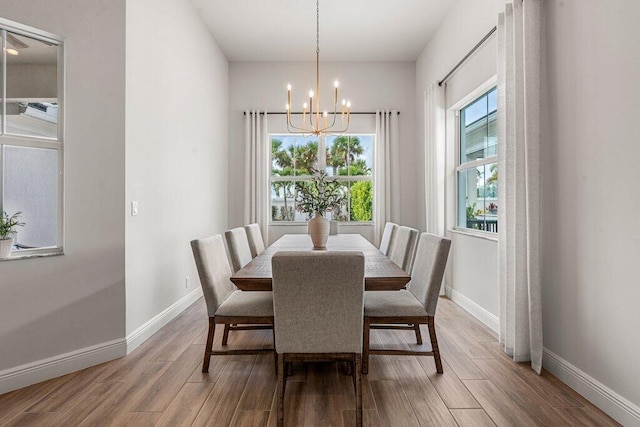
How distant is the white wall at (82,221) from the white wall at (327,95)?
9.16 ft

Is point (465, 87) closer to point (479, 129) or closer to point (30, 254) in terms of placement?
point (479, 129)

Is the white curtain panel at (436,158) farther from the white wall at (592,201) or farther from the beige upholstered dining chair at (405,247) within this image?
the white wall at (592,201)

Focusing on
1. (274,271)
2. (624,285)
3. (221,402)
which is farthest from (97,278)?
(624,285)

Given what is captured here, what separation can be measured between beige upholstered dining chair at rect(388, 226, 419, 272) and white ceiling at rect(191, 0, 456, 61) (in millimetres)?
2502

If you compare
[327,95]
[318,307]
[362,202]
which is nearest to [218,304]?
[318,307]

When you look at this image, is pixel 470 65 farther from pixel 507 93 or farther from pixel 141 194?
pixel 141 194

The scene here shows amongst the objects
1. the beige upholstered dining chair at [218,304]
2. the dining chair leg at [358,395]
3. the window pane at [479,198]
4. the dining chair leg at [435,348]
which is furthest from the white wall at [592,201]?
the beige upholstered dining chair at [218,304]

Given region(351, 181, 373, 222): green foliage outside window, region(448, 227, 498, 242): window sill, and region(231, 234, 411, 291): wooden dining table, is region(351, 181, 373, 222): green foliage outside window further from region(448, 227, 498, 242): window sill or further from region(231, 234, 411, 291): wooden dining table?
region(231, 234, 411, 291): wooden dining table

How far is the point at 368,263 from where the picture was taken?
8.09 feet

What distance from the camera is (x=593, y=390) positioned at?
2033 mm

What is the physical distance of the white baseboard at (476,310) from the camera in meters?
3.21

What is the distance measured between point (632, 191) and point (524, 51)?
1.16 m

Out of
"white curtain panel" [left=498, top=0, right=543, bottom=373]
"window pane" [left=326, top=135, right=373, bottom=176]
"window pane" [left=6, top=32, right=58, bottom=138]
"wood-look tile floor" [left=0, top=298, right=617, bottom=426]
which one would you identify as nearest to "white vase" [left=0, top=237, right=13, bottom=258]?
"window pane" [left=6, top=32, right=58, bottom=138]

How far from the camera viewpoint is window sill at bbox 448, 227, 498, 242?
3.33m
